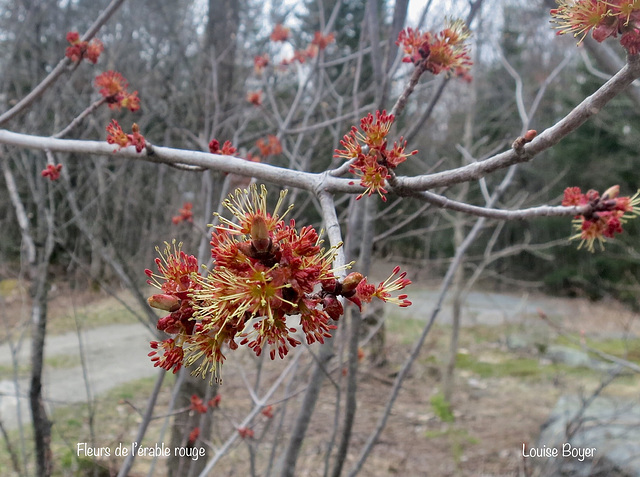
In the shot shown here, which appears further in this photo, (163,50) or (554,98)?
(554,98)

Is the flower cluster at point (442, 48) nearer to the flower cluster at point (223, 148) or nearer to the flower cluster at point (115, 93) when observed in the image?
the flower cluster at point (223, 148)

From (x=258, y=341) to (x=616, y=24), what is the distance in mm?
880

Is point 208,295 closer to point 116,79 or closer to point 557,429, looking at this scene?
point 116,79

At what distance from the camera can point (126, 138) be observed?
1354mm

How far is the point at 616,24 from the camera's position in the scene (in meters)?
0.94

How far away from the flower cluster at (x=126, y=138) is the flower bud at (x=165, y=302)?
58cm

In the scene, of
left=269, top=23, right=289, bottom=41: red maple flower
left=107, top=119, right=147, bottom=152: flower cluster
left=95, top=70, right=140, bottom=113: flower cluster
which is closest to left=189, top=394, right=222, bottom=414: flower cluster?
left=95, top=70, right=140, bottom=113: flower cluster

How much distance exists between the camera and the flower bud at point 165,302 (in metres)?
0.85

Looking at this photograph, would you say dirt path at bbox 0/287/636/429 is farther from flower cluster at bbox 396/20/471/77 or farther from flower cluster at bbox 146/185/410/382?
flower cluster at bbox 146/185/410/382

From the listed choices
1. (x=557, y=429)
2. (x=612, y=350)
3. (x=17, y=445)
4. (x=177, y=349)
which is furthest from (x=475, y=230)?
(x=612, y=350)

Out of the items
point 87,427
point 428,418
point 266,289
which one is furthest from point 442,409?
point 266,289

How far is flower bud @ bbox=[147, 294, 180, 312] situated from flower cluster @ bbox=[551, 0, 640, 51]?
884mm

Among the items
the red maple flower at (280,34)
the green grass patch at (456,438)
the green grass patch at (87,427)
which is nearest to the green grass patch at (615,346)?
the green grass patch at (456,438)

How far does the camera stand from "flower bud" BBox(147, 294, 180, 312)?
85cm
